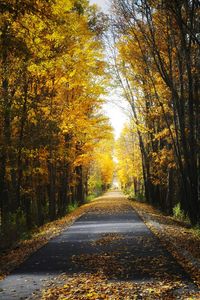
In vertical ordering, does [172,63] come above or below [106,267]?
above

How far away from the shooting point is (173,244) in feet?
36.6

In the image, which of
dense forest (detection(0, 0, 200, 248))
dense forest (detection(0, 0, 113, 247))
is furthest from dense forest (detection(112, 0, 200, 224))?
dense forest (detection(0, 0, 113, 247))

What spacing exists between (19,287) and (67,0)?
1013cm

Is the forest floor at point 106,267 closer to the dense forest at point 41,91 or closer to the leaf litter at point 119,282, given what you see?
the leaf litter at point 119,282

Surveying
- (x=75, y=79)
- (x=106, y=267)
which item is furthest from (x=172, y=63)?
(x=106, y=267)

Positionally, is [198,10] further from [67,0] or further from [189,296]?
[189,296]

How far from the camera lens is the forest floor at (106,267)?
22.3 ft

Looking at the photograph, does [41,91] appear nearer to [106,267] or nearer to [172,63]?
[172,63]

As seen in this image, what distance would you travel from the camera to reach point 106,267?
8641 millimetres

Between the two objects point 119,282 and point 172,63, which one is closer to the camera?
point 119,282

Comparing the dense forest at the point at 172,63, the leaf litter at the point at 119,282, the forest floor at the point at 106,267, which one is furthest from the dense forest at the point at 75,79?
the leaf litter at the point at 119,282

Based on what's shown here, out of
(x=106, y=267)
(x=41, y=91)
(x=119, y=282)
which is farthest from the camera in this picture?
(x=41, y=91)

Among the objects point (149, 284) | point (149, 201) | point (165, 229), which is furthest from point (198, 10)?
point (149, 201)

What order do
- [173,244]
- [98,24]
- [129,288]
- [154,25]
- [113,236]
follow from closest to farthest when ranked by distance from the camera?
[129,288] → [173,244] → [113,236] → [154,25] → [98,24]
